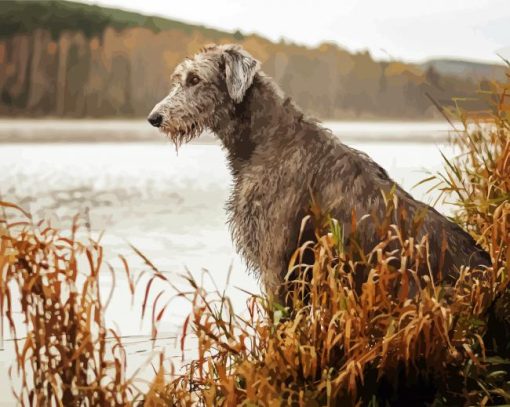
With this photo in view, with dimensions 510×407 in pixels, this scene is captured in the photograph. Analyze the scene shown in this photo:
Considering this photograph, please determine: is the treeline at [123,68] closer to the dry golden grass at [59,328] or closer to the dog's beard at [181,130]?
the dog's beard at [181,130]

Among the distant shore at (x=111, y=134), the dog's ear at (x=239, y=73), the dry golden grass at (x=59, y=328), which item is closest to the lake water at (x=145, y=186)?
the distant shore at (x=111, y=134)

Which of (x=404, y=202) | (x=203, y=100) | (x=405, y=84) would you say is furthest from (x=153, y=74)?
(x=404, y=202)

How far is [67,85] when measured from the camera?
12.6 metres

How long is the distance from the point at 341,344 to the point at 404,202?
878 mm

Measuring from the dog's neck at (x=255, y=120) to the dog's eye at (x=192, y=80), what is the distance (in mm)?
329

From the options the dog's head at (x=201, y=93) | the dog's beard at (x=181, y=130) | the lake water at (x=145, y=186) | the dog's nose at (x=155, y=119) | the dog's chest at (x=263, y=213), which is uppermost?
the dog's head at (x=201, y=93)

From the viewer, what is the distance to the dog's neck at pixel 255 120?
4.84m

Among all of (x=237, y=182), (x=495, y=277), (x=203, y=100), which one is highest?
(x=203, y=100)

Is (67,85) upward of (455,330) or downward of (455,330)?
upward

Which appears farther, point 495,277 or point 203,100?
point 203,100

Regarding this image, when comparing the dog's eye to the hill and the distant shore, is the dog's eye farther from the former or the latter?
the distant shore

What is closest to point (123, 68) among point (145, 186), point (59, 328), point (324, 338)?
point (145, 186)

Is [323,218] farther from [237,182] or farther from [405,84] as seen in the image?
[405,84]

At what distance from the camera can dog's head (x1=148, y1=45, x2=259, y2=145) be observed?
16.5 feet
